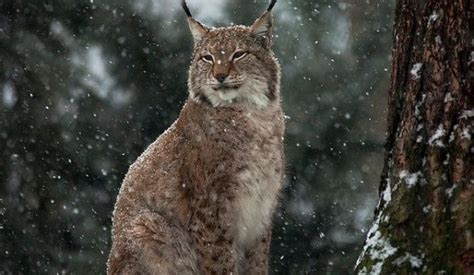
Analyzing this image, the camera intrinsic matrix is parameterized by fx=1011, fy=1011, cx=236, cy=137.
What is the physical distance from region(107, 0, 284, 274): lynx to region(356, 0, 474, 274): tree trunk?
165 centimetres

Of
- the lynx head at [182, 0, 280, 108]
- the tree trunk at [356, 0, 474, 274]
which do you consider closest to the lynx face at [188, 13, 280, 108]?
the lynx head at [182, 0, 280, 108]

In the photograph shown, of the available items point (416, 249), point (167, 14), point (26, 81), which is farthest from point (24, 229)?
point (416, 249)

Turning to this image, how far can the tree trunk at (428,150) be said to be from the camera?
13.4 ft

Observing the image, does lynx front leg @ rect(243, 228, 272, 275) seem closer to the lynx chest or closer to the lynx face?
the lynx chest

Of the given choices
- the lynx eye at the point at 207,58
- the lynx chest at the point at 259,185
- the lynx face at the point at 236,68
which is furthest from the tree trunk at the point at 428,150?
the lynx eye at the point at 207,58

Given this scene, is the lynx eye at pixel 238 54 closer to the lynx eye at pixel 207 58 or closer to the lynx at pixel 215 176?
the lynx at pixel 215 176

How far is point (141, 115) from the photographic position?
36.7 ft

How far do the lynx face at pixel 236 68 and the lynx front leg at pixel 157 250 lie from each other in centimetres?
82

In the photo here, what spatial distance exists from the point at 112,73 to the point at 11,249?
229 cm

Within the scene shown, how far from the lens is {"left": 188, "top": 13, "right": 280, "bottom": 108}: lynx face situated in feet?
20.1

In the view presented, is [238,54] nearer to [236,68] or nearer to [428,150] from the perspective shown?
[236,68]

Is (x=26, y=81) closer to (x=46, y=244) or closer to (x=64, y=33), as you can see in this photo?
(x=64, y=33)

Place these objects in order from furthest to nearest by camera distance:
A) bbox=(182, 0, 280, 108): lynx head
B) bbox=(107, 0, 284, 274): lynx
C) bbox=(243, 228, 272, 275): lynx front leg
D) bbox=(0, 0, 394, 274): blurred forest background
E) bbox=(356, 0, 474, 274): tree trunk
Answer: bbox=(0, 0, 394, 274): blurred forest background < bbox=(243, 228, 272, 275): lynx front leg < bbox=(182, 0, 280, 108): lynx head < bbox=(107, 0, 284, 274): lynx < bbox=(356, 0, 474, 274): tree trunk

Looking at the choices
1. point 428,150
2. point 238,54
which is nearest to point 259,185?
A: point 238,54
